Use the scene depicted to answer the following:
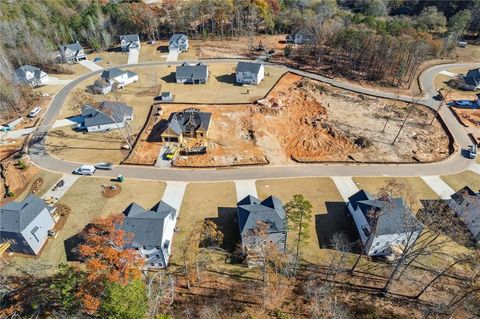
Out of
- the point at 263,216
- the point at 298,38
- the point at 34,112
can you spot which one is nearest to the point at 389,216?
the point at 263,216

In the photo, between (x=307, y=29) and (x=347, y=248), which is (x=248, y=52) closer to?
(x=307, y=29)

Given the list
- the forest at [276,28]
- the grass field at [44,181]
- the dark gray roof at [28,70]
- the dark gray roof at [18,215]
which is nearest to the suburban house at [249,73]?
the forest at [276,28]

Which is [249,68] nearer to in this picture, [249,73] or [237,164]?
[249,73]

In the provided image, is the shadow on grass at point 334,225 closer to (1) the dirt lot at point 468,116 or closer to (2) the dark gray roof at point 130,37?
(1) the dirt lot at point 468,116

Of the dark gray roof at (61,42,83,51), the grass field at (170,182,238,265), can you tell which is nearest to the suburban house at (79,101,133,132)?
the grass field at (170,182,238,265)

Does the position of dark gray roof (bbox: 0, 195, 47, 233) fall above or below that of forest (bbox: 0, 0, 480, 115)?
below

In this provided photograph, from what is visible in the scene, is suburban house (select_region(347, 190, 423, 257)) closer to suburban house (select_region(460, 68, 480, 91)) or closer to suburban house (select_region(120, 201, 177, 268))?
suburban house (select_region(120, 201, 177, 268))
